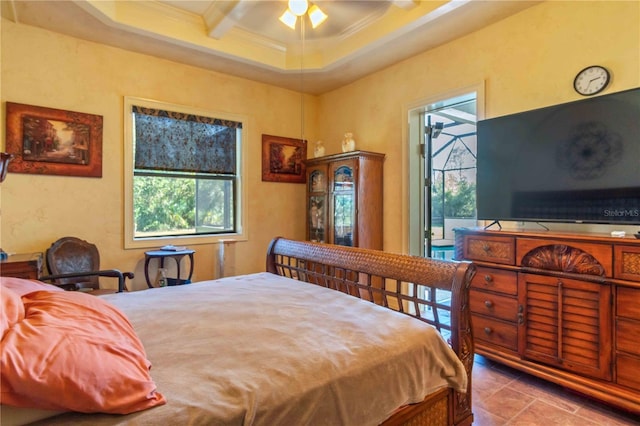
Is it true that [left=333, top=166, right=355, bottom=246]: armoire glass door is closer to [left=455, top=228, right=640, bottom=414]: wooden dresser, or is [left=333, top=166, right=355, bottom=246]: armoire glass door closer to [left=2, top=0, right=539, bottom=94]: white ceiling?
[left=2, top=0, right=539, bottom=94]: white ceiling

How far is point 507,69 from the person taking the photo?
2967 millimetres

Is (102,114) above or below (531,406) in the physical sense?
above

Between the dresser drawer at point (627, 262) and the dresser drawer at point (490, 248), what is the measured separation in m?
0.56

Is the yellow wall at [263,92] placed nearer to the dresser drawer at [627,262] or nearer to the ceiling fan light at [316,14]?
the dresser drawer at [627,262]

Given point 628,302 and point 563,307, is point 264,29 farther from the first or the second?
point 628,302

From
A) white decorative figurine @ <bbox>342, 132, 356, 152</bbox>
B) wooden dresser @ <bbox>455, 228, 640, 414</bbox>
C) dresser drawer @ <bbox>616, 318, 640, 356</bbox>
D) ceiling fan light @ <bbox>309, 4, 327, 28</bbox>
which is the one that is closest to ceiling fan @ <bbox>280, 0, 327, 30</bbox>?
ceiling fan light @ <bbox>309, 4, 327, 28</bbox>

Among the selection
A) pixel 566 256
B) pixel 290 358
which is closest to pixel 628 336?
pixel 566 256

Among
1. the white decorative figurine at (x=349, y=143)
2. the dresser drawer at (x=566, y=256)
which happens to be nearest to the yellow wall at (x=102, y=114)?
the white decorative figurine at (x=349, y=143)

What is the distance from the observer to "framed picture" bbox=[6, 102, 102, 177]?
9.89ft

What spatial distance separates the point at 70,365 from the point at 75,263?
2882 millimetres

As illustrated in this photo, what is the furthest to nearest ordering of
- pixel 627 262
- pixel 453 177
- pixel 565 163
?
pixel 453 177 < pixel 565 163 < pixel 627 262

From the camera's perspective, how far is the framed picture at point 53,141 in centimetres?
302

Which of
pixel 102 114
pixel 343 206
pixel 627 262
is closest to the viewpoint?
pixel 627 262

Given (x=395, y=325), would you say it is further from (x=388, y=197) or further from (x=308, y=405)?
(x=388, y=197)
